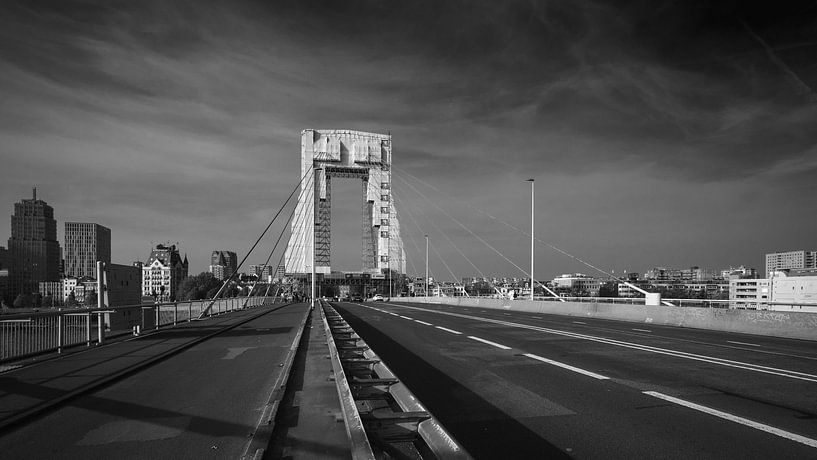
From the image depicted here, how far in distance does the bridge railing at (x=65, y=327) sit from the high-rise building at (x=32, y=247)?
13261 cm

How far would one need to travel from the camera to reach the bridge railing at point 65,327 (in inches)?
457

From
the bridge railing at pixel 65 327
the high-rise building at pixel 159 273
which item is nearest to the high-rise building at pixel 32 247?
the high-rise building at pixel 159 273

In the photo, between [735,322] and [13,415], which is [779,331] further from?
[13,415]

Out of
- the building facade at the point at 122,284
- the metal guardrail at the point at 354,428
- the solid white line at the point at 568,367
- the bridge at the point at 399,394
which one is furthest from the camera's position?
the building facade at the point at 122,284

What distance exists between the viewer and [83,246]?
193m

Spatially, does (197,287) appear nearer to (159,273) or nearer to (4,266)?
(159,273)

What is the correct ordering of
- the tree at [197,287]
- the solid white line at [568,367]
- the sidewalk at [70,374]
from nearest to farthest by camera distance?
the sidewalk at [70,374]
the solid white line at [568,367]
the tree at [197,287]

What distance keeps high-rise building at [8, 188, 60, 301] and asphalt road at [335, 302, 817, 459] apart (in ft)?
478

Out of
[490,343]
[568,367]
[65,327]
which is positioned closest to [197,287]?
[65,327]

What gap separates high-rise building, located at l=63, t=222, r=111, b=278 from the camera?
17788cm

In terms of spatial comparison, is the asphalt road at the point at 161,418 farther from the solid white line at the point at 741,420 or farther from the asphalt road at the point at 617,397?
the solid white line at the point at 741,420

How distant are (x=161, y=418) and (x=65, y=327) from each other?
9.12 m

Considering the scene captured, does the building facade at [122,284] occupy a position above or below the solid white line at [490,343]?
above

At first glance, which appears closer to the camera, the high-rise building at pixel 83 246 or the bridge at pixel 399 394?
the bridge at pixel 399 394
